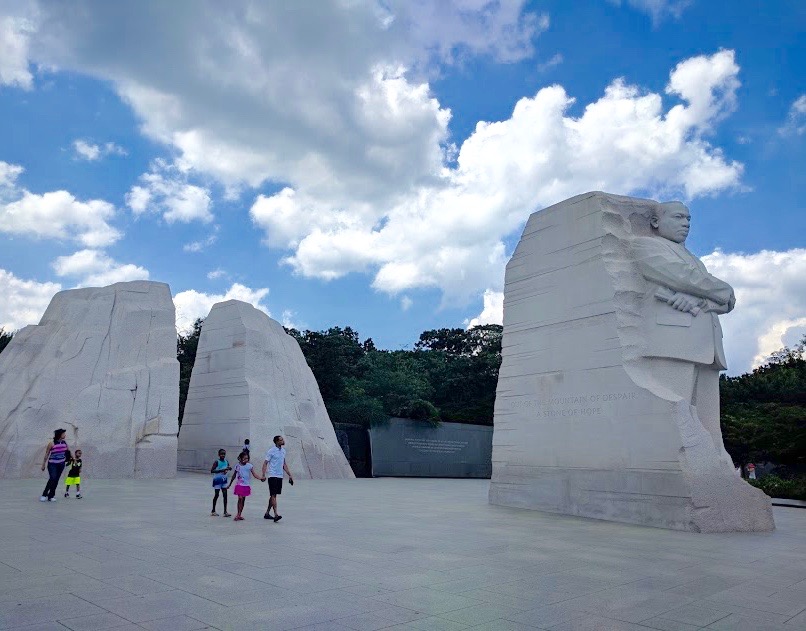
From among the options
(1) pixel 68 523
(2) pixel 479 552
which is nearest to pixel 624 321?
(2) pixel 479 552

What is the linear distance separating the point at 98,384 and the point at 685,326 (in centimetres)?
1530

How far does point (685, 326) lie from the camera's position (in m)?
11.4

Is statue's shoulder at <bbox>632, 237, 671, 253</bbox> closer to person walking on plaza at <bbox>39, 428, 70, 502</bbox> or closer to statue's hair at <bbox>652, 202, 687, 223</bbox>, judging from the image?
statue's hair at <bbox>652, 202, 687, 223</bbox>

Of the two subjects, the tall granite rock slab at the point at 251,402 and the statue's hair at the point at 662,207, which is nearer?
the statue's hair at the point at 662,207

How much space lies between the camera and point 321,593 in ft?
17.2

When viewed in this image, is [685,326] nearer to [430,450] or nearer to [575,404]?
[575,404]

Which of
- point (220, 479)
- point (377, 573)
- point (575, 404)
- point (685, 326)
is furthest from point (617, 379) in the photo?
point (220, 479)

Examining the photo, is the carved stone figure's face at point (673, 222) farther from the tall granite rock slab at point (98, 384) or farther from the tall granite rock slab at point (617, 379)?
the tall granite rock slab at point (98, 384)

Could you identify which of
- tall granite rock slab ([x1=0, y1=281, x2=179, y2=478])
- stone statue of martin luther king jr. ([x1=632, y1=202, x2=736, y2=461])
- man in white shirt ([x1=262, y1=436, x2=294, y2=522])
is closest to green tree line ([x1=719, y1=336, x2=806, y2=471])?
stone statue of martin luther king jr. ([x1=632, y1=202, x2=736, y2=461])

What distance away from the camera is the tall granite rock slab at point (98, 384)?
57.2 ft

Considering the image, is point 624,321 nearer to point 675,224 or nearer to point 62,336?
point 675,224

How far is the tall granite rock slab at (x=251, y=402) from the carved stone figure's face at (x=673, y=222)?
12489mm

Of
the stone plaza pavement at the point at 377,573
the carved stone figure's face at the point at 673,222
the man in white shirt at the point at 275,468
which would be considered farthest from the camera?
the carved stone figure's face at the point at 673,222

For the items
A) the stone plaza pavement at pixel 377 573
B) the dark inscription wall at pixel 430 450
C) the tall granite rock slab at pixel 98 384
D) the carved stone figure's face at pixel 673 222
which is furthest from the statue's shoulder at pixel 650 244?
the dark inscription wall at pixel 430 450
